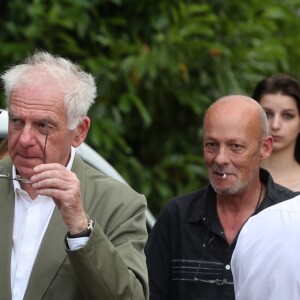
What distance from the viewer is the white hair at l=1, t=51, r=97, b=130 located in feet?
11.8

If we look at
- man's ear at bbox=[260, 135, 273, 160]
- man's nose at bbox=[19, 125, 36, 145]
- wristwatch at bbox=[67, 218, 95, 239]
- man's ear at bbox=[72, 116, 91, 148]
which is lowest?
wristwatch at bbox=[67, 218, 95, 239]

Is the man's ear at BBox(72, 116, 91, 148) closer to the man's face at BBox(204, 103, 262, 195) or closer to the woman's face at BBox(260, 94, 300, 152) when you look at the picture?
the man's face at BBox(204, 103, 262, 195)

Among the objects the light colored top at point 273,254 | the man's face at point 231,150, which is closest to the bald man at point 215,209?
the man's face at point 231,150

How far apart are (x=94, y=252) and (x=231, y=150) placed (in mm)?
1237

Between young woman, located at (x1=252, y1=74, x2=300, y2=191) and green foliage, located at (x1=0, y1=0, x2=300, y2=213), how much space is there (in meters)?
1.52

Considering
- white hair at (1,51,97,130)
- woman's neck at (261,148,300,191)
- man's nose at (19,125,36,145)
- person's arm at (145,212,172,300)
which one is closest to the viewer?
man's nose at (19,125,36,145)

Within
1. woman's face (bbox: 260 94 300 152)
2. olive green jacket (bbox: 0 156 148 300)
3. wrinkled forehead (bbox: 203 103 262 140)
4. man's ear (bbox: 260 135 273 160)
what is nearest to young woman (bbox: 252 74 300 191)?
woman's face (bbox: 260 94 300 152)

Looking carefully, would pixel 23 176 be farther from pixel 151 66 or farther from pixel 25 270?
pixel 151 66

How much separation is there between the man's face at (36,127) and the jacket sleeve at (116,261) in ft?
0.94

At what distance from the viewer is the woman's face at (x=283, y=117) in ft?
17.9

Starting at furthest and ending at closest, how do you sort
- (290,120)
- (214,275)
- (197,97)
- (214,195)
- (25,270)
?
(197,97), (290,120), (214,195), (214,275), (25,270)

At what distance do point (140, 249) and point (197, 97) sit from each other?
3.92 meters

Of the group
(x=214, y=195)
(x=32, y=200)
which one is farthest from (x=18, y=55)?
(x=32, y=200)

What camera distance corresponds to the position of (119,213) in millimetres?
3604
